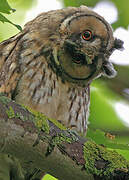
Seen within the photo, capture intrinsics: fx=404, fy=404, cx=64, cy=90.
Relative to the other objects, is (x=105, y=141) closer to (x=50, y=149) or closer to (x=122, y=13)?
(x=50, y=149)

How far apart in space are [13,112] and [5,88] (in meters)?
1.29

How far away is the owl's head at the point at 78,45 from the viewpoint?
3.61 metres

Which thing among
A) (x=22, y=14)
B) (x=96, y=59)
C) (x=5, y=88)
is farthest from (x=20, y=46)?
(x=22, y=14)

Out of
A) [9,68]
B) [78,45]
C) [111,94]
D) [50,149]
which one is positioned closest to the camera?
[50,149]

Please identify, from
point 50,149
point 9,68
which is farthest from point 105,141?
point 9,68

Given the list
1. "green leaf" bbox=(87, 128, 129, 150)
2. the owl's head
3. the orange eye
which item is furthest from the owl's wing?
"green leaf" bbox=(87, 128, 129, 150)

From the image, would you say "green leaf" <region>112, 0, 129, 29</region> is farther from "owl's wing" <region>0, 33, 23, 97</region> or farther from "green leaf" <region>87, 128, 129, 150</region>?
"green leaf" <region>87, 128, 129, 150</region>

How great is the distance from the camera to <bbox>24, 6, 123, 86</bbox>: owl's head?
11.8ft

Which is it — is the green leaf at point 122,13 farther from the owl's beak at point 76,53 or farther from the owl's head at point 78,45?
the owl's beak at point 76,53

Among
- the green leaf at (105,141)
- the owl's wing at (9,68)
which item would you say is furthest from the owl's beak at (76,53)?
the green leaf at (105,141)

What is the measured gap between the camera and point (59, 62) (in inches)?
142

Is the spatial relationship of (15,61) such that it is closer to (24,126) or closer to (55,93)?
(55,93)

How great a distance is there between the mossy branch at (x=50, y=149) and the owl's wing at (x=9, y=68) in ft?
2.84

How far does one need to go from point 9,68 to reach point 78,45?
0.65 meters
